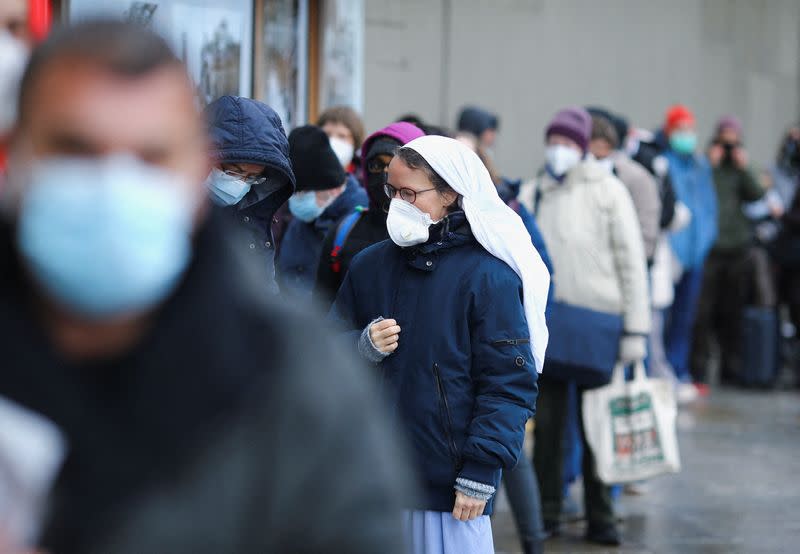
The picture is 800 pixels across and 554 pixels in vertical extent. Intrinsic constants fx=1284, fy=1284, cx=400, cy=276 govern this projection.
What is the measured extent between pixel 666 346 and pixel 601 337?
15.9 feet

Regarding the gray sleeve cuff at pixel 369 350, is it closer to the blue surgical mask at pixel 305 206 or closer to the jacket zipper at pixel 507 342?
the jacket zipper at pixel 507 342

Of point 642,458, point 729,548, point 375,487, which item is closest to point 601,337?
point 642,458

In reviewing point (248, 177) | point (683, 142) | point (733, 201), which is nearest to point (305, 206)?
point (248, 177)

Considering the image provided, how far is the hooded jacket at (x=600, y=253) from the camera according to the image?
610 centimetres

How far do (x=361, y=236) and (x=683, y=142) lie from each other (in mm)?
6061

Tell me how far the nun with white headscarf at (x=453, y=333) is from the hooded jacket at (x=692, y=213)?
22.2ft

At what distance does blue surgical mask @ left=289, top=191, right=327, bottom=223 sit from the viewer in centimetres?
556

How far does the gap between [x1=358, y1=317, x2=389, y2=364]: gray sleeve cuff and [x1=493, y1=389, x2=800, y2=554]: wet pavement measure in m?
2.49

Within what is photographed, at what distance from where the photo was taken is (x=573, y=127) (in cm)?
661

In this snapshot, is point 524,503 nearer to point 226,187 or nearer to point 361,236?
point 361,236

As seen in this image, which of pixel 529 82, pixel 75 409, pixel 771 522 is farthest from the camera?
pixel 529 82

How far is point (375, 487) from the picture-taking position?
130 centimetres

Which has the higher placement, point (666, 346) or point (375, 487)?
point (375, 487)

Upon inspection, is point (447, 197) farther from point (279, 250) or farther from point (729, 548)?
point (729, 548)
